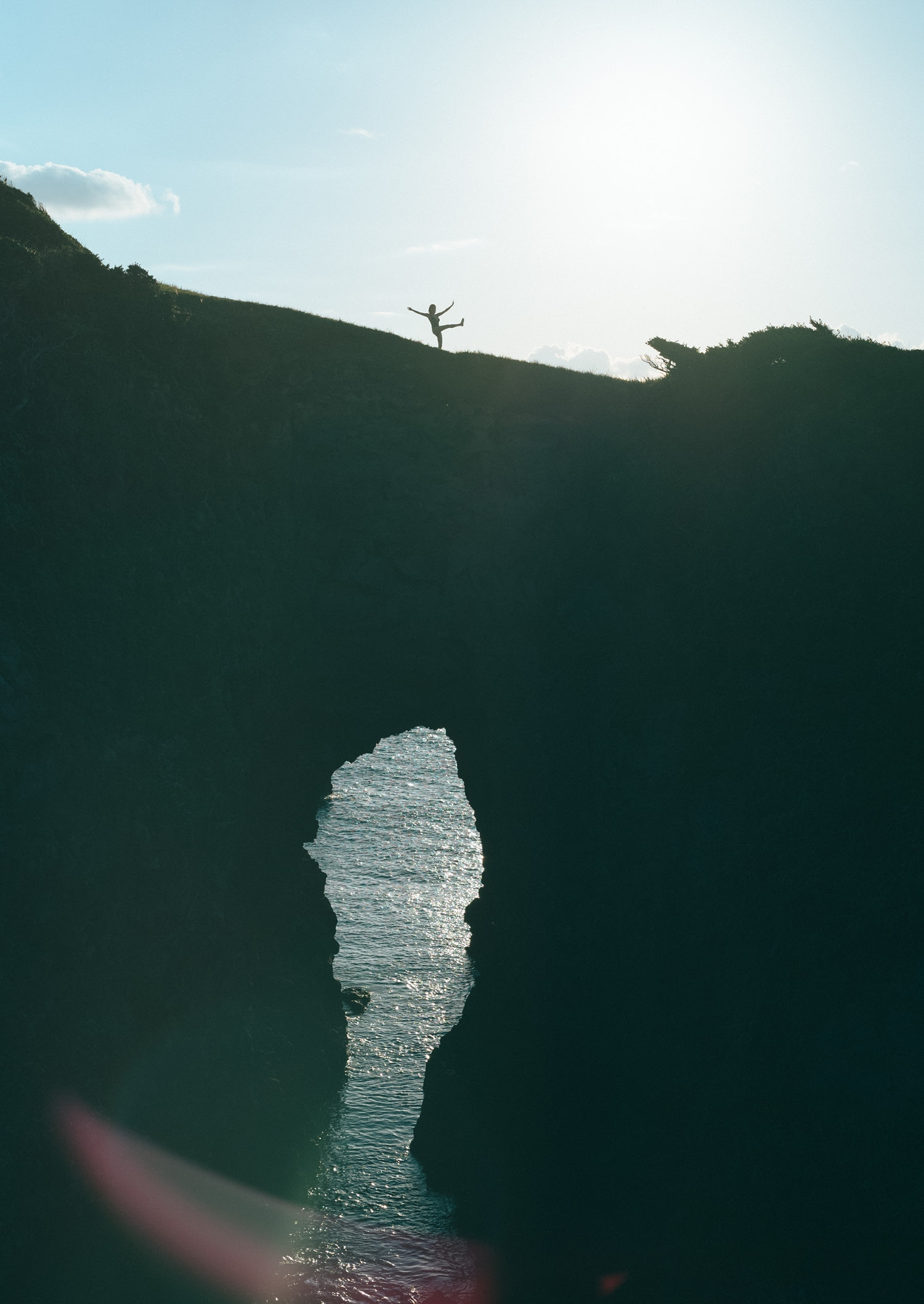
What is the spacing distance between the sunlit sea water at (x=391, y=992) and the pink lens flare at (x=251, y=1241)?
0.26ft

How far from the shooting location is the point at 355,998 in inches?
1516

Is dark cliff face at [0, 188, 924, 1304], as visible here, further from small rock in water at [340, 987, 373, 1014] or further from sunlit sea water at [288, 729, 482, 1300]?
small rock in water at [340, 987, 373, 1014]

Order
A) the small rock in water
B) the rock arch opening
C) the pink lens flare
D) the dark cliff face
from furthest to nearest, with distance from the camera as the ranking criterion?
the small rock in water, the rock arch opening, the pink lens flare, the dark cliff face

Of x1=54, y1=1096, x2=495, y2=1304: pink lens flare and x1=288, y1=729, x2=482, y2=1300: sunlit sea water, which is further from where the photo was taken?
x1=288, y1=729, x2=482, y2=1300: sunlit sea water

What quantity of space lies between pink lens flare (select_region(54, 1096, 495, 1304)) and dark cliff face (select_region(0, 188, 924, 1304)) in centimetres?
87

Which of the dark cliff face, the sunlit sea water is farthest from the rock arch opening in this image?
the dark cliff face

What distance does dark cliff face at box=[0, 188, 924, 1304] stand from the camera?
22.9 metres

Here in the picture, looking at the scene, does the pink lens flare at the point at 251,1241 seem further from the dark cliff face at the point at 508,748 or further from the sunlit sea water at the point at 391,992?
the dark cliff face at the point at 508,748

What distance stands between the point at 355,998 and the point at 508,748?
47.5 feet

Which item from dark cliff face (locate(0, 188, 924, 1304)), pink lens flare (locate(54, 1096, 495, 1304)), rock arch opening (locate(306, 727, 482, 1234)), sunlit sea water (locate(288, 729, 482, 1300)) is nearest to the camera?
dark cliff face (locate(0, 188, 924, 1304))

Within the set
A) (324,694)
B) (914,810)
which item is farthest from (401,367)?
(914,810)

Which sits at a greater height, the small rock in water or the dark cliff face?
the dark cliff face

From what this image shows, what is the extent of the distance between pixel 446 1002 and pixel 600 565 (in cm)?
2160

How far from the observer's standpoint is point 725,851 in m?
26.4
